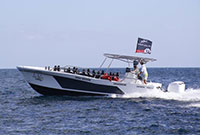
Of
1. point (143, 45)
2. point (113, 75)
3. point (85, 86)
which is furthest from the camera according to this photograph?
point (113, 75)

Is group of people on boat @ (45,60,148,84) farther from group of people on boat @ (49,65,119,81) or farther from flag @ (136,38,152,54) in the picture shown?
flag @ (136,38,152,54)

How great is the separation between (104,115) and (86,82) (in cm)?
519

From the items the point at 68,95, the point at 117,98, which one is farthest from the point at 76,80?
the point at 117,98

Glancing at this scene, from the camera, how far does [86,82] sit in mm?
20844

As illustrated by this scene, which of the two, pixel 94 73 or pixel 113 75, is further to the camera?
pixel 113 75

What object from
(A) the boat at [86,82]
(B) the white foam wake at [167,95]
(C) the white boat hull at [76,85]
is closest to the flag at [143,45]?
(A) the boat at [86,82]

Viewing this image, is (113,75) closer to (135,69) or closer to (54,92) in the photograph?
(135,69)

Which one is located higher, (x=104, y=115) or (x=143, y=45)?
(x=143, y=45)

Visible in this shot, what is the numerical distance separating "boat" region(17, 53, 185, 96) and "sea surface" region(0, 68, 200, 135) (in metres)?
0.42

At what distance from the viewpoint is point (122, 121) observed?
14.7 metres

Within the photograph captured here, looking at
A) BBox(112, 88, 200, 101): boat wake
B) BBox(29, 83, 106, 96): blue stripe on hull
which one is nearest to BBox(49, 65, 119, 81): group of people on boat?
BBox(29, 83, 106, 96): blue stripe on hull

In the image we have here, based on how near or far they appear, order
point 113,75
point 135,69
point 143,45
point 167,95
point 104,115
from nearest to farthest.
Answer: point 104,115 < point 167,95 < point 143,45 < point 135,69 < point 113,75

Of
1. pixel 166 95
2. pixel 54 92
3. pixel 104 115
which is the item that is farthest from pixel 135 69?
pixel 104 115

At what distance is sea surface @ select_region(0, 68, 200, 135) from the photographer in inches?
518
